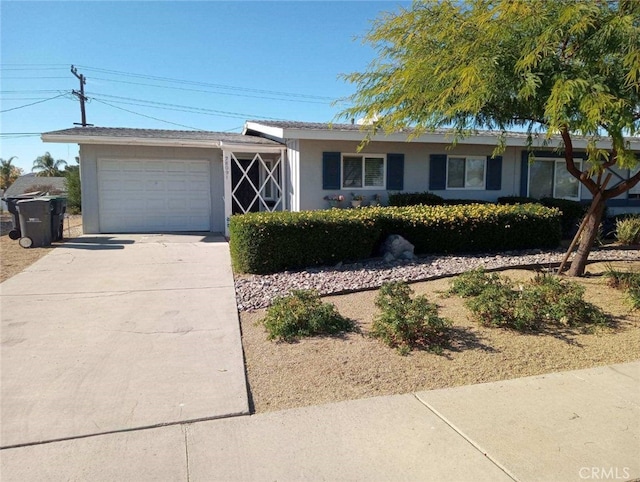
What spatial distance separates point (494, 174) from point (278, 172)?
6606mm

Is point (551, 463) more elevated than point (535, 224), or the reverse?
point (535, 224)

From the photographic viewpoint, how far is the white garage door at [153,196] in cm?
1409

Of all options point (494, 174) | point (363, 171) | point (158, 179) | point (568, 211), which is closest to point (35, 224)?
point (158, 179)

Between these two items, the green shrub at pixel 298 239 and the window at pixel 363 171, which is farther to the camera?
the window at pixel 363 171

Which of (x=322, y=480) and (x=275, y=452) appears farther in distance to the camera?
(x=275, y=452)

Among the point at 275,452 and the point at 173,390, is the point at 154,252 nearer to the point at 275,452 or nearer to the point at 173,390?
the point at 173,390

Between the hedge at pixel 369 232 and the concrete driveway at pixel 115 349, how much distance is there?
0.89 m

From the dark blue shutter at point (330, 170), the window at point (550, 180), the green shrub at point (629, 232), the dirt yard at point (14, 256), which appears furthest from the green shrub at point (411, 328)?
the window at point (550, 180)

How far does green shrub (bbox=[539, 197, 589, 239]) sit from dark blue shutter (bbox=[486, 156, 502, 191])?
1553 millimetres

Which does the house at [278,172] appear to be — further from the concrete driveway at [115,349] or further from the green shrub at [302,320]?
the green shrub at [302,320]

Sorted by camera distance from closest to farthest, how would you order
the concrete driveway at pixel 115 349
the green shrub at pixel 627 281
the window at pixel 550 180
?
the concrete driveway at pixel 115 349, the green shrub at pixel 627 281, the window at pixel 550 180

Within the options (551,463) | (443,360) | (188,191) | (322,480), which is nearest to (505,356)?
(443,360)

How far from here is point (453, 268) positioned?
8523mm

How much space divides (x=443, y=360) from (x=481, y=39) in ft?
12.5
